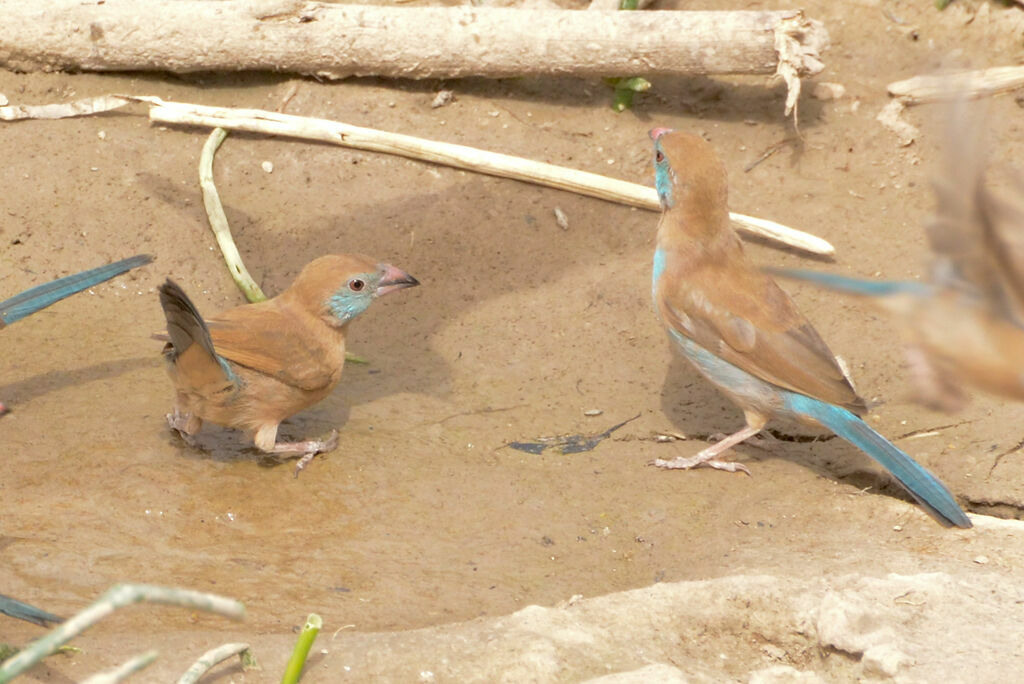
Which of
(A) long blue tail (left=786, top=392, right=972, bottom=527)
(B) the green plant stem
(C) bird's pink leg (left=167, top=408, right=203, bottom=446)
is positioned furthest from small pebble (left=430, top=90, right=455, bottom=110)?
(B) the green plant stem

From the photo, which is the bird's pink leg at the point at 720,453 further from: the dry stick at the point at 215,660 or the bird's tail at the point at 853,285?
the dry stick at the point at 215,660

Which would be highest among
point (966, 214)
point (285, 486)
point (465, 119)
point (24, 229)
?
point (966, 214)

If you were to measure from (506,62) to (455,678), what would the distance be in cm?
443

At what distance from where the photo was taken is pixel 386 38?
22.3 ft

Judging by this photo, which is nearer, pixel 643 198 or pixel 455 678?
pixel 455 678

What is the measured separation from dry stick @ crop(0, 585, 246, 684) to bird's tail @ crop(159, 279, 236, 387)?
8.09ft

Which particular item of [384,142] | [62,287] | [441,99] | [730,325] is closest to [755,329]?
[730,325]

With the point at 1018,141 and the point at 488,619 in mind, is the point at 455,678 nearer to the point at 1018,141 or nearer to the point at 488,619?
the point at 488,619

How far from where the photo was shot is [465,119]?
7.09m

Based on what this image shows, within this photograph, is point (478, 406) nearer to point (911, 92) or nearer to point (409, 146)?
point (409, 146)

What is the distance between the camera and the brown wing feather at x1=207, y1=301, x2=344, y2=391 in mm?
4809

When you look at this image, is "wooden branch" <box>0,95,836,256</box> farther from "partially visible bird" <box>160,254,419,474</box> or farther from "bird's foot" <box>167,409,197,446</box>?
"bird's foot" <box>167,409,197,446</box>

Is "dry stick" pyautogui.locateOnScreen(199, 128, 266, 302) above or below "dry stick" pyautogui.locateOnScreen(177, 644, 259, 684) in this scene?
above

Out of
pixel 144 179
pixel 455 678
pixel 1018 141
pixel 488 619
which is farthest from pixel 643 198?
pixel 455 678
